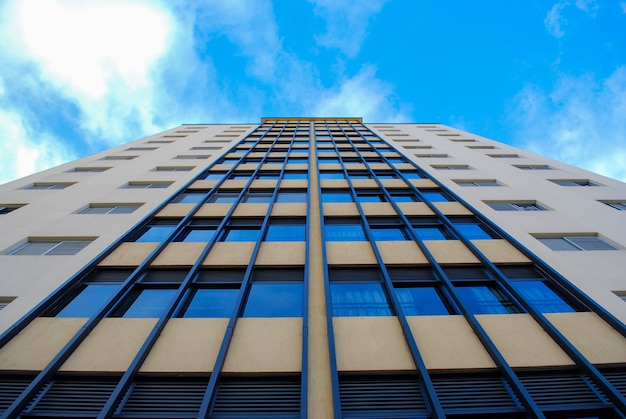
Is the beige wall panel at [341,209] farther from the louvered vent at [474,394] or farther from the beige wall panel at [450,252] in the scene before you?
the louvered vent at [474,394]

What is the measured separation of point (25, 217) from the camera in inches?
454

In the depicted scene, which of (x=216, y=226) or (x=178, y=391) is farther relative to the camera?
(x=216, y=226)

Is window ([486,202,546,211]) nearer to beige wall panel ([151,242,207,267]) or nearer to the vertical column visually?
the vertical column

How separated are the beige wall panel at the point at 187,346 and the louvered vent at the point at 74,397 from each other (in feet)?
3.23

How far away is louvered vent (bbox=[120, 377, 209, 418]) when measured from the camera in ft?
17.7

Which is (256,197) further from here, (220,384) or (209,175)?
(220,384)

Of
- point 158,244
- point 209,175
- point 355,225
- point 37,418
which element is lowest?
point 37,418

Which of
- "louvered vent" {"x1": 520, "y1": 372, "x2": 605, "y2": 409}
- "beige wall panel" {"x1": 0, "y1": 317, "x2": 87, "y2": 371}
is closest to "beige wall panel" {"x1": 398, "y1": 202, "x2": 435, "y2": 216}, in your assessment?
"louvered vent" {"x1": 520, "y1": 372, "x2": 605, "y2": 409}

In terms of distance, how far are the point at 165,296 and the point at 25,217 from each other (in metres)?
9.24

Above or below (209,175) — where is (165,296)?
below

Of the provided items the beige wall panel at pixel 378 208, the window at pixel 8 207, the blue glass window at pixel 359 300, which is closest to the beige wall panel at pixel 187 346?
the blue glass window at pixel 359 300

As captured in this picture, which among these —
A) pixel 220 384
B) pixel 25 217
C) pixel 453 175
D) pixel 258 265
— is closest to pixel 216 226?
pixel 258 265

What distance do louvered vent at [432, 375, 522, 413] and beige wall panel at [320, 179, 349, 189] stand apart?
10965 mm

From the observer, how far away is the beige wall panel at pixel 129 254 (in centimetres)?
936
